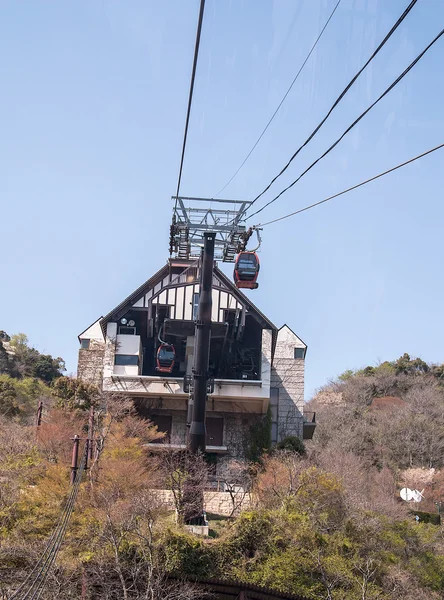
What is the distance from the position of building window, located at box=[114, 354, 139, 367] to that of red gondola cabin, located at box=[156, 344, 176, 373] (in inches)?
92.5

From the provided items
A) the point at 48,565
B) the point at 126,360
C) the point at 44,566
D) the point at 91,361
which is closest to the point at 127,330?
the point at 126,360

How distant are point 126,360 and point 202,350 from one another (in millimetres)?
12049

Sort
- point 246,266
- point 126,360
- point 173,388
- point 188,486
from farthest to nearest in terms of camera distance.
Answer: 1. point 126,360
2. point 173,388
3. point 188,486
4. point 246,266

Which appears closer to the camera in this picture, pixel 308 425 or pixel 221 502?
pixel 221 502

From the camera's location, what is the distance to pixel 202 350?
2767 cm

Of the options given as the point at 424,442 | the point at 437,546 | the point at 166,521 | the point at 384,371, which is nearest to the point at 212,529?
the point at 166,521

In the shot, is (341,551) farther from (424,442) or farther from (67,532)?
(424,442)

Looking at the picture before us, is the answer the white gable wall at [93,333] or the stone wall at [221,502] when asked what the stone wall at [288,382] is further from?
the white gable wall at [93,333]

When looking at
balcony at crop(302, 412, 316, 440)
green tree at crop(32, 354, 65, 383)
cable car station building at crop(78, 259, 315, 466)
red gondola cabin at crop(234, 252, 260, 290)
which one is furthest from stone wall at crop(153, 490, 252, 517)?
green tree at crop(32, 354, 65, 383)

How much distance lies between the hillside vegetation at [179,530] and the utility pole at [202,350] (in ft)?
3.72

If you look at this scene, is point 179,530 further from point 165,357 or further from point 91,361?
point 91,361

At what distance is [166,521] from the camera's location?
1019 inches

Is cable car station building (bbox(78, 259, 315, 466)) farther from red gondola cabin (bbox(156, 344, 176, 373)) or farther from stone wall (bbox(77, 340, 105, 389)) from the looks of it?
stone wall (bbox(77, 340, 105, 389))

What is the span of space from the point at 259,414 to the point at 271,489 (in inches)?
449
